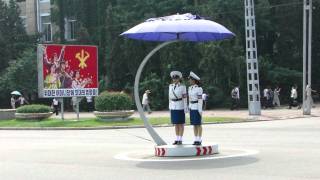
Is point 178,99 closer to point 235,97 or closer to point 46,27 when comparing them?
point 235,97

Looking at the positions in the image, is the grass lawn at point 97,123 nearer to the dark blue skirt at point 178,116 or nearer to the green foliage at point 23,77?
the dark blue skirt at point 178,116

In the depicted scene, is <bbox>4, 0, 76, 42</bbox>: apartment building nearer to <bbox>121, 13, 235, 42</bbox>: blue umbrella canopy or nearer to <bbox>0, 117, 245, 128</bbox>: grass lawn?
<bbox>0, 117, 245, 128</bbox>: grass lawn

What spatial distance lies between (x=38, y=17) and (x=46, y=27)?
1758 millimetres

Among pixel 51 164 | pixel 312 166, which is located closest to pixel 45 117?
pixel 51 164

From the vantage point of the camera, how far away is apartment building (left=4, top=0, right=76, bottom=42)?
68.7 m

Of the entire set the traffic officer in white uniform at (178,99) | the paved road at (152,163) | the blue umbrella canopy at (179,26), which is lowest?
the paved road at (152,163)

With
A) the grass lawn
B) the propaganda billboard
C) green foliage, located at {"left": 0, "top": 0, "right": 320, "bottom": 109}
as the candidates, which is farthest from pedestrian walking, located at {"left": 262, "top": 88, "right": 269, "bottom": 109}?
the propaganda billboard

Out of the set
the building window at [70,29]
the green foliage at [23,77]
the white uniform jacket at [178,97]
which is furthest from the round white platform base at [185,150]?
the building window at [70,29]

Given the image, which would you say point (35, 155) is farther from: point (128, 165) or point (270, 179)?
point (270, 179)

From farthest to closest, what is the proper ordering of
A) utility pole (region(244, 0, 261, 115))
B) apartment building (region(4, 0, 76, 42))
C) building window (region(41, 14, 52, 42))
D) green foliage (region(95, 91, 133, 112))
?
1. apartment building (region(4, 0, 76, 42))
2. building window (region(41, 14, 52, 42))
3. utility pole (region(244, 0, 261, 115))
4. green foliage (region(95, 91, 133, 112))

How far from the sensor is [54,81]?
3509 cm

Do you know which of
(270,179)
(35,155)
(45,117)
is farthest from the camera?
(45,117)

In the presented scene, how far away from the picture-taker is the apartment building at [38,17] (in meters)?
68.7

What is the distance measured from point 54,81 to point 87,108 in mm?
18056
